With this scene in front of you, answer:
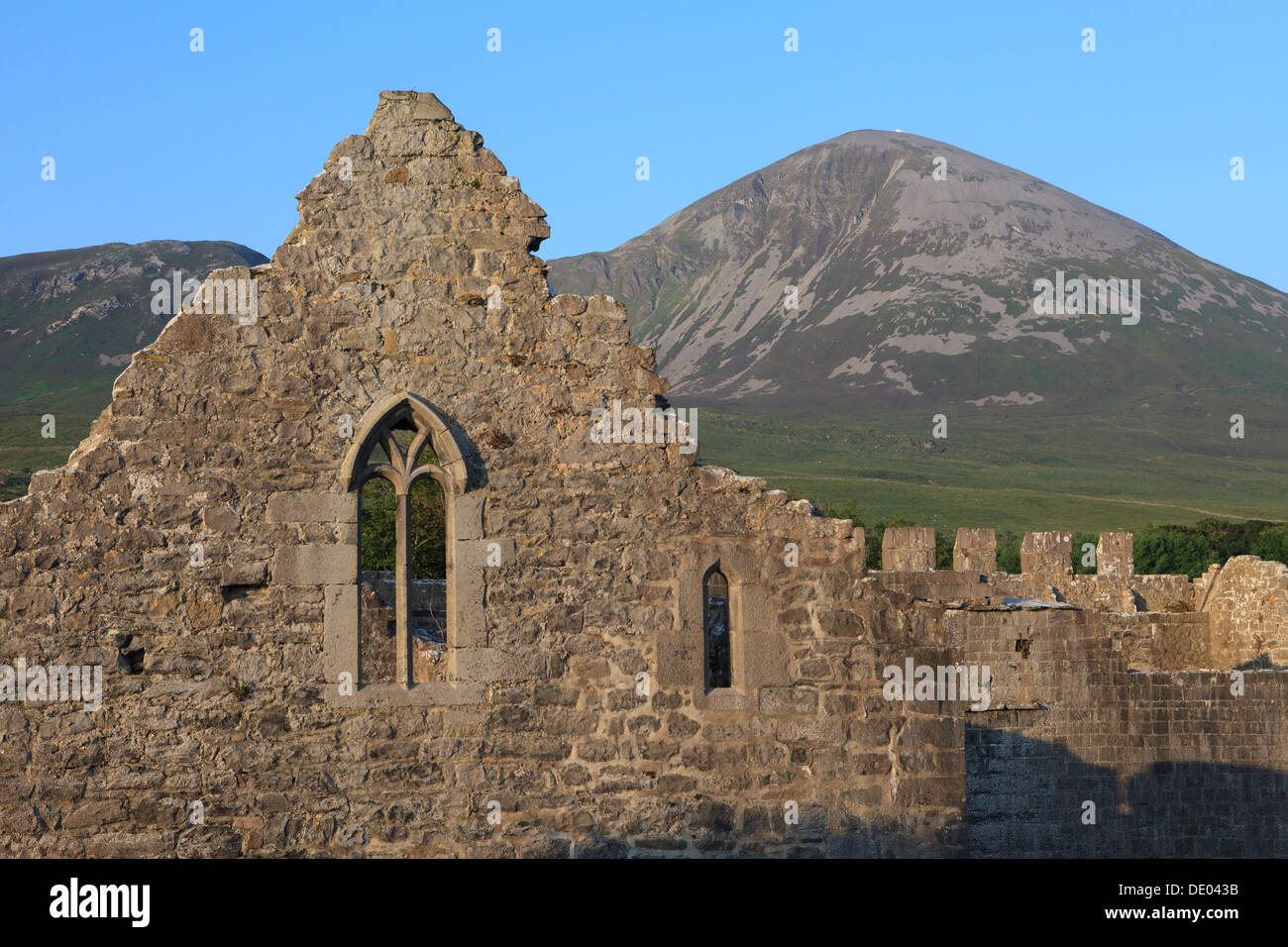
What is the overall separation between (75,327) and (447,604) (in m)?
175

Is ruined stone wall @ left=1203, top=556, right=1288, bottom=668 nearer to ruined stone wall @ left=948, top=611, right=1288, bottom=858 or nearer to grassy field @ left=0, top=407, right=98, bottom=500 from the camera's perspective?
ruined stone wall @ left=948, top=611, right=1288, bottom=858

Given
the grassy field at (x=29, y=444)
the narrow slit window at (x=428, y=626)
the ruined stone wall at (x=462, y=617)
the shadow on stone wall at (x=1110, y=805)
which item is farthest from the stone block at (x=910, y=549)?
the grassy field at (x=29, y=444)

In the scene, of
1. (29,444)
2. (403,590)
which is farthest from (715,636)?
(29,444)

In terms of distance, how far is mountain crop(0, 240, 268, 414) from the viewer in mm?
147913

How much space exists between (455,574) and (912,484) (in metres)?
112

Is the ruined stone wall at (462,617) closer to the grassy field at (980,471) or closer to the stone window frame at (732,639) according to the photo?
the stone window frame at (732,639)

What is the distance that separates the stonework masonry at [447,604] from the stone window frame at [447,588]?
0.07 ft

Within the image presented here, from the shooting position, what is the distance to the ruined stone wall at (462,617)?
34.9ft

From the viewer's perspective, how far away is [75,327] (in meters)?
175

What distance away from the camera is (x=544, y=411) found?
11.3 m

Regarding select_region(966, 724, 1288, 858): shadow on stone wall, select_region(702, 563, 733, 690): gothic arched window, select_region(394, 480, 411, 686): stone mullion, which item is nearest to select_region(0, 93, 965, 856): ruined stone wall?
select_region(702, 563, 733, 690): gothic arched window

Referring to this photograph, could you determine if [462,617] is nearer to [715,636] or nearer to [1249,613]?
[715,636]

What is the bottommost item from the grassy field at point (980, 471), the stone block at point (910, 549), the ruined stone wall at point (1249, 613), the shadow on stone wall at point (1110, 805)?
the shadow on stone wall at point (1110, 805)
